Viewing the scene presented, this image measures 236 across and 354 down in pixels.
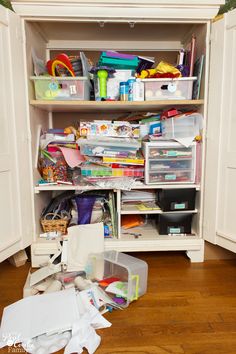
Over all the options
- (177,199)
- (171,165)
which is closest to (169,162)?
(171,165)

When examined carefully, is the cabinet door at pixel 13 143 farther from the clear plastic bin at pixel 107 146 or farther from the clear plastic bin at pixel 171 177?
the clear plastic bin at pixel 171 177

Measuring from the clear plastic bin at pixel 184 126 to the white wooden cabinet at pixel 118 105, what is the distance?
45 millimetres

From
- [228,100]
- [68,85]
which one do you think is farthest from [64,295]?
[228,100]

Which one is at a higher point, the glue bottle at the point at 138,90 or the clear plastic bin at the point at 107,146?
the glue bottle at the point at 138,90

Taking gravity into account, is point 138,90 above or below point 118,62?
below

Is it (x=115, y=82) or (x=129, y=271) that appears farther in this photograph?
(x=115, y=82)

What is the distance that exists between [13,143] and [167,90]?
2.66ft

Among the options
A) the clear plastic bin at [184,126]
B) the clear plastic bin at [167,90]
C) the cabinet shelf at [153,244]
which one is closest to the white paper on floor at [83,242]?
the cabinet shelf at [153,244]

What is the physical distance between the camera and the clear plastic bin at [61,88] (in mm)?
1267

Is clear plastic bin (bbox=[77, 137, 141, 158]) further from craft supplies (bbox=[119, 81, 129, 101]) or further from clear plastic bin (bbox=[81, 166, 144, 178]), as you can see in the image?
craft supplies (bbox=[119, 81, 129, 101])

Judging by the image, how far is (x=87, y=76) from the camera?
1286 mm

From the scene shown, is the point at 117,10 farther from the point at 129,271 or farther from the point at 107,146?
the point at 129,271

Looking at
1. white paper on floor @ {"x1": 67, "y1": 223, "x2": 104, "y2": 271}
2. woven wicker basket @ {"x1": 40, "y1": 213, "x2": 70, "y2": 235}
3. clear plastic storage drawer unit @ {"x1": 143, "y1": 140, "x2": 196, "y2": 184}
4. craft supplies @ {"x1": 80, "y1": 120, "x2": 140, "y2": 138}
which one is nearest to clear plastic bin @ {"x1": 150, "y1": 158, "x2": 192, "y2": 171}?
clear plastic storage drawer unit @ {"x1": 143, "y1": 140, "x2": 196, "y2": 184}

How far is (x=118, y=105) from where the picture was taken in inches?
51.1
